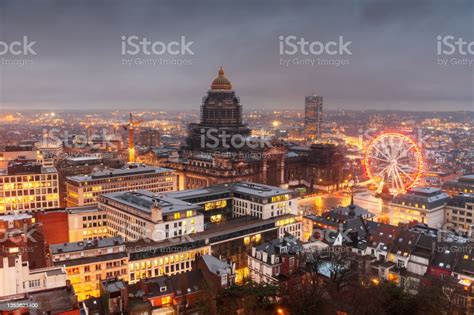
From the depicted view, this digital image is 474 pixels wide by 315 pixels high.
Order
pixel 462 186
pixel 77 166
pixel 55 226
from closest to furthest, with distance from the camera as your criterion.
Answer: pixel 55 226 → pixel 462 186 → pixel 77 166

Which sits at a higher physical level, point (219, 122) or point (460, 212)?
point (219, 122)

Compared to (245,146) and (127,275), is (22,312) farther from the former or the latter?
(245,146)

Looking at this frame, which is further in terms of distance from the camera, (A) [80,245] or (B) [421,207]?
(B) [421,207]

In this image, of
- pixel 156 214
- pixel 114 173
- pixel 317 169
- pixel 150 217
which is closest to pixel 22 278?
pixel 156 214

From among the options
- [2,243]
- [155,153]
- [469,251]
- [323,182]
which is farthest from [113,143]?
[469,251]

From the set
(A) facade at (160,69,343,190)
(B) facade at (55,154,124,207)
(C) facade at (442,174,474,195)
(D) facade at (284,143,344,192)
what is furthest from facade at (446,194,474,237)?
(B) facade at (55,154,124,207)

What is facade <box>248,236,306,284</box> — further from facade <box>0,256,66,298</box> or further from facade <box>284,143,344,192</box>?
facade <box>284,143,344,192</box>

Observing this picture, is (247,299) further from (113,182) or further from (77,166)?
(77,166)
